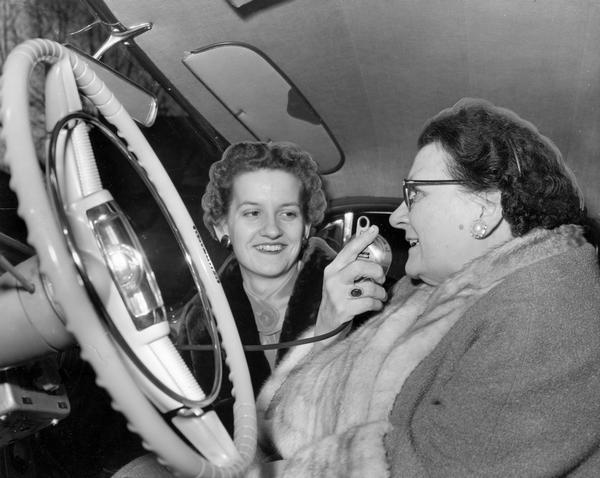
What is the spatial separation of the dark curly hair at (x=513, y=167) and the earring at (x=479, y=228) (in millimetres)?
46

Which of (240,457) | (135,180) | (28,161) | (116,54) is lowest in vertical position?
(240,457)

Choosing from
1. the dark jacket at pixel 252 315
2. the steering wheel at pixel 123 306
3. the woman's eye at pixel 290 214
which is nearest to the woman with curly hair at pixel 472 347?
the dark jacket at pixel 252 315

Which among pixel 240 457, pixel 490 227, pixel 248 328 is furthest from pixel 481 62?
pixel 240 457

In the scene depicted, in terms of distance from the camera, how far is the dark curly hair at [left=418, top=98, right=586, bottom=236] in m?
1.20

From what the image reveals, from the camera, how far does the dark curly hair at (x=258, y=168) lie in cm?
177

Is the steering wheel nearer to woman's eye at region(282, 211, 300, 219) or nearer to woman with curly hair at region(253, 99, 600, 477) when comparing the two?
woman with curly hair at region(253, 99, 600, 477)

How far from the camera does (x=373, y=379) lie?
1208mm

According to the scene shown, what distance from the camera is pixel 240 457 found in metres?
0.77

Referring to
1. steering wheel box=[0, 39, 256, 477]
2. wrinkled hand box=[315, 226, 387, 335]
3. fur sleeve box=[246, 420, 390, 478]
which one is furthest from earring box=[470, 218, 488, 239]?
steering wheel box=[0, 39, 256, 477]

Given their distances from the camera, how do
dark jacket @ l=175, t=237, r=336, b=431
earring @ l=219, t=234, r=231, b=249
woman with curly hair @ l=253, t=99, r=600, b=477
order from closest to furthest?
woman with curly hair @ l=253, t=99, r=600, b=477
dark jacket @ l=175, t=237, r=336, b=431
earring @ l=219, t=234, r=231, b=249

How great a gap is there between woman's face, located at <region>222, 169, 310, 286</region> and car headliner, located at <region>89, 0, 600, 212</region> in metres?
0.22

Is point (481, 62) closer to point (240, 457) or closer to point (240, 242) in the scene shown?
point (240, 242)

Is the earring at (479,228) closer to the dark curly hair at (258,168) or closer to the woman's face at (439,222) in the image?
the woman's face at (439,222)

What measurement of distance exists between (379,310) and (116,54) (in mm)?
892
